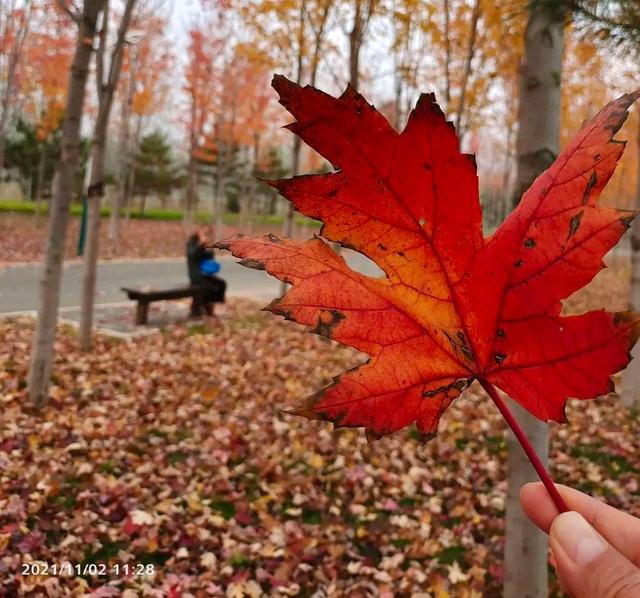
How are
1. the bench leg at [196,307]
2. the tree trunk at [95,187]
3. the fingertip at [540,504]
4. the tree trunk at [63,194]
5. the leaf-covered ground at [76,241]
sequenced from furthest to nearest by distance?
the leaf-covered ground at [76,241] → the bench leg at [196,307] → the tree trunk at [95,187] → the tree trunk at [63,194] → the fingertip at [540,504]

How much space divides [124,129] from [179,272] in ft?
18.3

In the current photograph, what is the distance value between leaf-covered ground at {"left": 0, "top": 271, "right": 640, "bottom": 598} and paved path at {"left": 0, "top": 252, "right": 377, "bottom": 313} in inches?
163

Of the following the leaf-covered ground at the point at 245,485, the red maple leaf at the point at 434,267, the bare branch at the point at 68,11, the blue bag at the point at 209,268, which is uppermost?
the bare branch at the point at 68,11

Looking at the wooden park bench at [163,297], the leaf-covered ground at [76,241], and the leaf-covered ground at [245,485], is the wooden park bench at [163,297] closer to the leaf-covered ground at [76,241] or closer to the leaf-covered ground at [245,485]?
the leaf-covered ground at [245,485]

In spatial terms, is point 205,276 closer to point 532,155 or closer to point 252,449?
point 252,449

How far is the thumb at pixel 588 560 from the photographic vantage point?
0.77m

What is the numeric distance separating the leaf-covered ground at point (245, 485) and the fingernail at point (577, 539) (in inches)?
90.7

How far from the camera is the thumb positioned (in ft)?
2.53

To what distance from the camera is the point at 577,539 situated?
79cm

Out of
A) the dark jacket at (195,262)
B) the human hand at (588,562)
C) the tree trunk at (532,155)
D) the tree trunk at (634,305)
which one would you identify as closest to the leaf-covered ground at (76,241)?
the dark jacket at (195,262)

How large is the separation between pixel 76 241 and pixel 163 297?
12397 mm

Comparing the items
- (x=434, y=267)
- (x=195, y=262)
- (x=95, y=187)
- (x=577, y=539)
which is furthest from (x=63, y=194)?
(x=577, y=539)

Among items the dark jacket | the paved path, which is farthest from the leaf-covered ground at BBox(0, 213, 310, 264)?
the dark jacket

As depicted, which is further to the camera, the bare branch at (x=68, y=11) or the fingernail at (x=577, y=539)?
the bare branch at (x=68, y=11)
